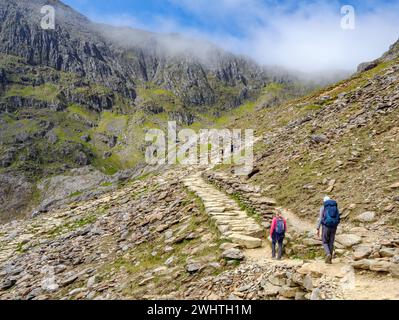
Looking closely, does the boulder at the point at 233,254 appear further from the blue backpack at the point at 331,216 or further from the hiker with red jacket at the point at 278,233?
the blue backpack at the point at 331,216

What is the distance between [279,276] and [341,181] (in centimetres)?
1024

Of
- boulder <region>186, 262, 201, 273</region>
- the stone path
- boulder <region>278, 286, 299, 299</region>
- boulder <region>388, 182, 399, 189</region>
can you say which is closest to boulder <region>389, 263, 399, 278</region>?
boulder <region>278, 286, 299, 299</region>

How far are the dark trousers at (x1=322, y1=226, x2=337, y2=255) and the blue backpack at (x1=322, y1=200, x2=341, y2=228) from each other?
0.54 ft

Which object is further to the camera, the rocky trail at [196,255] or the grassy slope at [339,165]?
the grassy slope at [339,165]

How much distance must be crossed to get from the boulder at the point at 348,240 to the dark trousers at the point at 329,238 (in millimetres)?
749

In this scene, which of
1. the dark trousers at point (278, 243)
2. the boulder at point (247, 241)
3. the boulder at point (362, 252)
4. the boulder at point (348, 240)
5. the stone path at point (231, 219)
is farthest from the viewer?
the stone path at point (231, 219)

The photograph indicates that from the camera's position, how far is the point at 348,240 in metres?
15.2

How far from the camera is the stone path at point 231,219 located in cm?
1741

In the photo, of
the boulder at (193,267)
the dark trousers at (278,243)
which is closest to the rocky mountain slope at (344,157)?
the dark trousers at (278,243)

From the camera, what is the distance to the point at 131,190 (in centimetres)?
3853

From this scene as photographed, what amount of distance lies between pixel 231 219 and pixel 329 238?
6.52 metres

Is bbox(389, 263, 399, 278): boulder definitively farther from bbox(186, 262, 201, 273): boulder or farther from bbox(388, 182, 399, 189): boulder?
bbox(186, 262, 201, 273): boulder

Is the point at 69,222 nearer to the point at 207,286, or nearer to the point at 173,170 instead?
the point at 173,170
